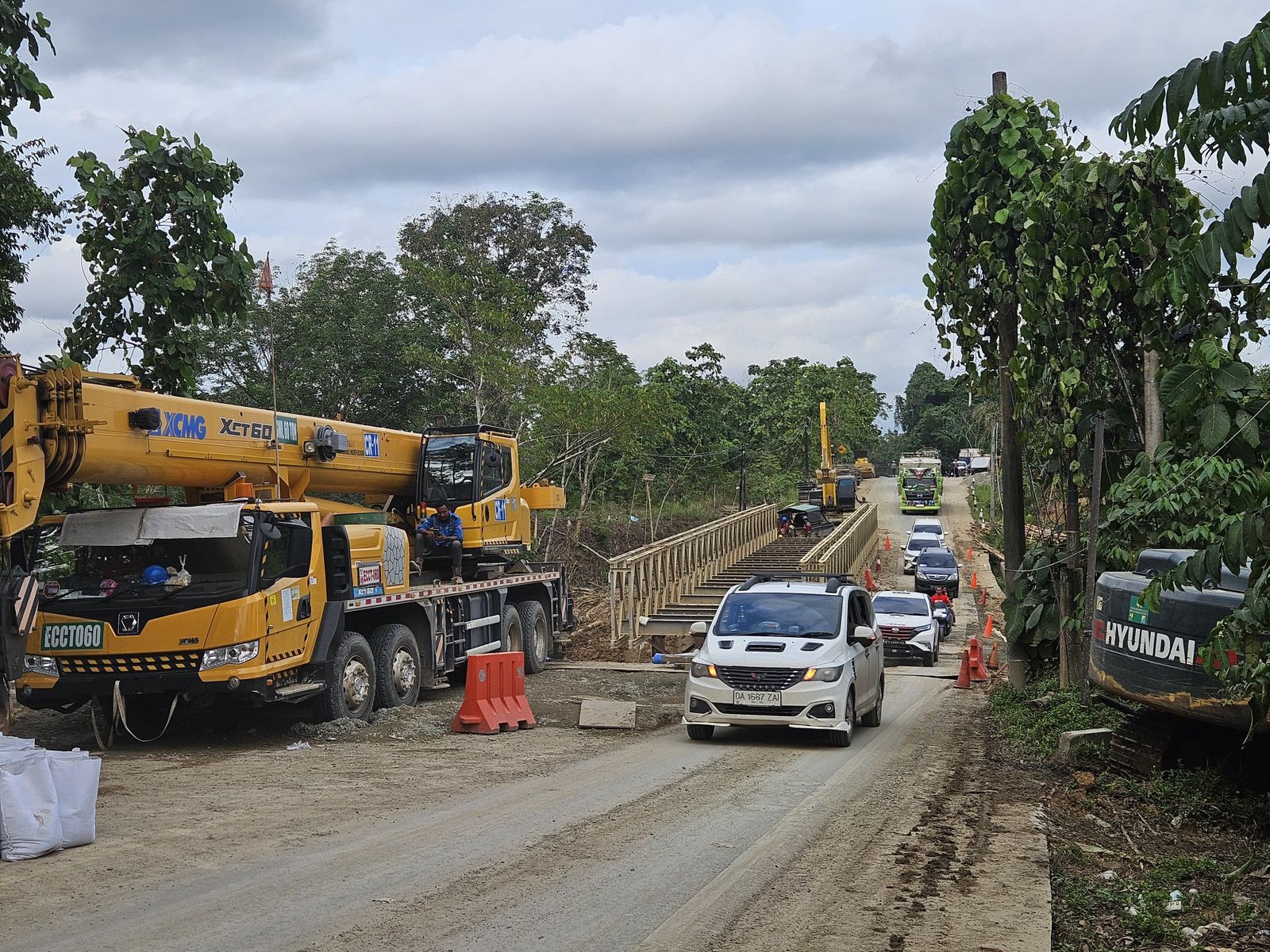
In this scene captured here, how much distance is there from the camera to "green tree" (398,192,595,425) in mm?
34031

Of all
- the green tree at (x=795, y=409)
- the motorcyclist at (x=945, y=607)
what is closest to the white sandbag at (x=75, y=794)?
the motorcyclist at (x=945, y=607)

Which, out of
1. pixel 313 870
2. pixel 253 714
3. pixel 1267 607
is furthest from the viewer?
pixel 253 714

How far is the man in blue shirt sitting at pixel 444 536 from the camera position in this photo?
17875 millimetres

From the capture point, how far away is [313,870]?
752cm

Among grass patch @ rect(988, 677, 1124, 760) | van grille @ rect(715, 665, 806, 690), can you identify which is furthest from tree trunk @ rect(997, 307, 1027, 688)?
van grille @ rect(715, 665, 806, 690)

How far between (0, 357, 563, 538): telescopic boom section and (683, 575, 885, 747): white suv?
17.7 feet

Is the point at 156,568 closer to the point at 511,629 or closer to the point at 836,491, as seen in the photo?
the point at 511,629

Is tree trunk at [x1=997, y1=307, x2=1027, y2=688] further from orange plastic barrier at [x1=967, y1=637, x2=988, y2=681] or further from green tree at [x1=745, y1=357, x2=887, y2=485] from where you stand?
green tree at [x1=745, y1=357, x2=887, y2=485]

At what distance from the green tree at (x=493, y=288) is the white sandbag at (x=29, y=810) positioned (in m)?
24.5

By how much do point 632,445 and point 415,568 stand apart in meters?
19.2

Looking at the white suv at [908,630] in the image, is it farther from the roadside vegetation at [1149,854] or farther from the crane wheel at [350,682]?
the roadside vegetation at [1149,854]

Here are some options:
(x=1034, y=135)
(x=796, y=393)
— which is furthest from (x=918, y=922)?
(x=796, y=393)

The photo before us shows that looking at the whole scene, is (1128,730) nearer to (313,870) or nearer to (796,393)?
(313,870)

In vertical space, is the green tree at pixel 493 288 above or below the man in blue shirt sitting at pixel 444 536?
above
